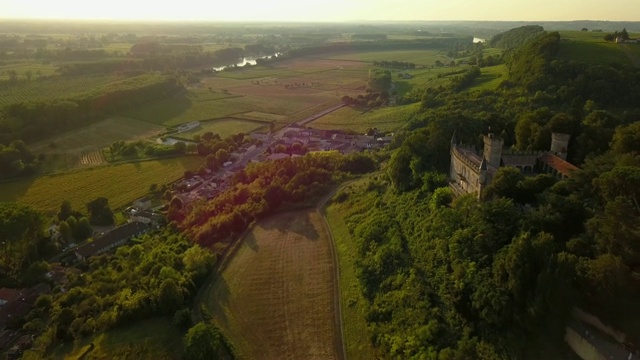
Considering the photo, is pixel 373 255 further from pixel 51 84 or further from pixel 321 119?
pixel 51 84

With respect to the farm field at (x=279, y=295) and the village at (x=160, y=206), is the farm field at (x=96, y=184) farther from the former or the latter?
the farm field at (x=279, y=295)

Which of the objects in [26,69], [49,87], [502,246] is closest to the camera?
[502,246]

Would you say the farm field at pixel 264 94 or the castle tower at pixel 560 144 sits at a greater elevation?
the castle tower at pixel 560 144

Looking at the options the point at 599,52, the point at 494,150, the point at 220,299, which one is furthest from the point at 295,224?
the point at 599,52

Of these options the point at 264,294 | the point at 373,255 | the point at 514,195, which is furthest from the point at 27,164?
the point at 514,195

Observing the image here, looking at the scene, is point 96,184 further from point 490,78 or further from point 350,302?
point 490,78

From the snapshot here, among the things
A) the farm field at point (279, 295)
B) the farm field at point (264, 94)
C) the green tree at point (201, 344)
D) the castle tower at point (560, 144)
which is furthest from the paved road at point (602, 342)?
the farm field at point (264, 94)
